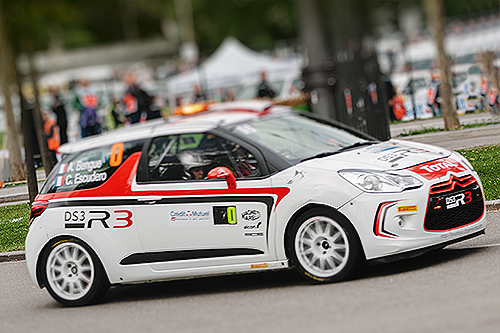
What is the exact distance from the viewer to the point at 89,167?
786 cm

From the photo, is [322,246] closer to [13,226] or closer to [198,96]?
[13,226]

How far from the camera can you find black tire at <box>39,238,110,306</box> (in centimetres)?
761

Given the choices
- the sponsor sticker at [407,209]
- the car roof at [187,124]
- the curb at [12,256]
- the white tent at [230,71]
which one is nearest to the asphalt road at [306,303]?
the sponsor sticker at [407,209]

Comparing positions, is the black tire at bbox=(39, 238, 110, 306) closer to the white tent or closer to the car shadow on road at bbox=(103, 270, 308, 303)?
the car shadow on road at bbox=(103, 270, 308, 303)

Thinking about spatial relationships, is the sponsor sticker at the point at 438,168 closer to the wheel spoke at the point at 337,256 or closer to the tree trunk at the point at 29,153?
the wheel spoke at the point at 337,256

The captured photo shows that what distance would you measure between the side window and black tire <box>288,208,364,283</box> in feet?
2.27

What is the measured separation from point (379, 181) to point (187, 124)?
207 centimetres

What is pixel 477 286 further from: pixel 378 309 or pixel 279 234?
pixel 279 234

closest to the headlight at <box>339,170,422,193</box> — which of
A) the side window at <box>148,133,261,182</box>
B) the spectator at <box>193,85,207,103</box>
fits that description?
the side window at <box>148,133,261,182</box>

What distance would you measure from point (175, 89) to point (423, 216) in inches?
957

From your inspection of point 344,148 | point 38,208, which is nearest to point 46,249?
point 38,208

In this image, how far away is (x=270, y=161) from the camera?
711 centimetres

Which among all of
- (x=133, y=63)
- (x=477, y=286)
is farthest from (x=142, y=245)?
(x=133, y=63)

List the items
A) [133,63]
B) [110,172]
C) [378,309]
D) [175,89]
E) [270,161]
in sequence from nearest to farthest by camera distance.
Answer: [378,309]
[270,161]
[110,172]
[175,89]
[133,63]
